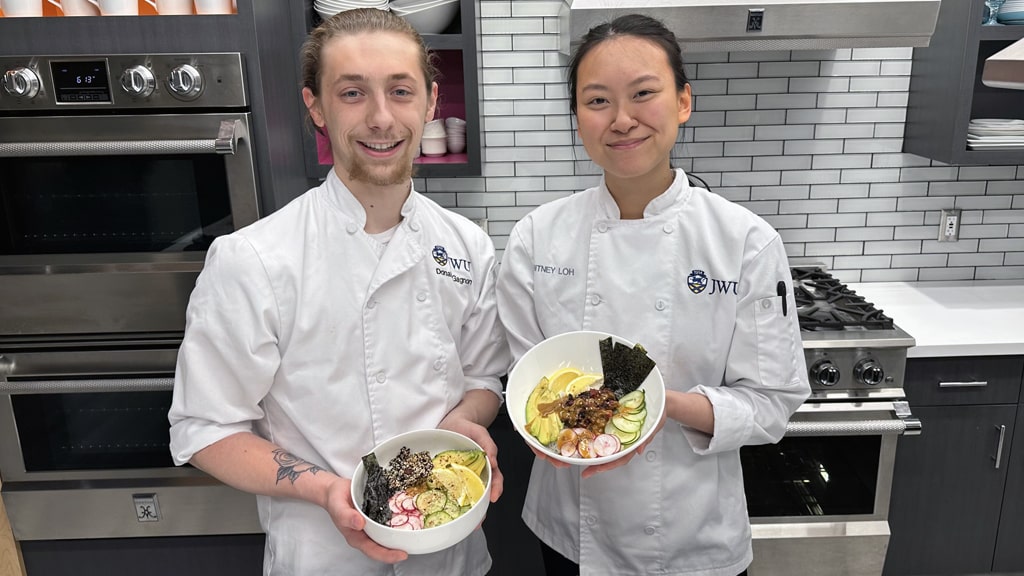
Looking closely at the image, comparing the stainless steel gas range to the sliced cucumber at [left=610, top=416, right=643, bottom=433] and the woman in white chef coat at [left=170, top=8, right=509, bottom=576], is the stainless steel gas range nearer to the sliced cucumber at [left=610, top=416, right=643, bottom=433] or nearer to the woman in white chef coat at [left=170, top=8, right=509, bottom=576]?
the sliced cucumber at [left=610, top=416, right=643, bottom=433]

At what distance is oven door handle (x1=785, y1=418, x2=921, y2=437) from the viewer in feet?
7.59

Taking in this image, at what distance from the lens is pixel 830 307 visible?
252cm

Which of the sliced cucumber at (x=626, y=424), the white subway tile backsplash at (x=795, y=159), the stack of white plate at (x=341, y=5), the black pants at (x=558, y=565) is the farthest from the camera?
the white subway tile backsplash at (x=795, y=159)

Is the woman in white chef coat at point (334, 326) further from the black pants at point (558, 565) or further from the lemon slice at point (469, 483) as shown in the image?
the black pants at point (558, 565)

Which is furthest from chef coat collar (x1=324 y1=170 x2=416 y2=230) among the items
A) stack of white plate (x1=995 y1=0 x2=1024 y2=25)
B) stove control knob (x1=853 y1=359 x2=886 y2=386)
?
stack of white plate (x1=995 y1=0 x2=1024 y2=25)

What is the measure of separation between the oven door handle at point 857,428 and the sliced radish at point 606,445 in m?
1.24

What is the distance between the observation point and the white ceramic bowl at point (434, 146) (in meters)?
2.58

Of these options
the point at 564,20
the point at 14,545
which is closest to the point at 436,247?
the point at 564,20

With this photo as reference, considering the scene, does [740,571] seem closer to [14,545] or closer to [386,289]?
[386,289]

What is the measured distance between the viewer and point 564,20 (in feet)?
7.85

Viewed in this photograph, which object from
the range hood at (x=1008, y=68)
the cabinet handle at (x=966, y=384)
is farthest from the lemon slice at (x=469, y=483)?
the cabinet handle at (x=966, y=384)

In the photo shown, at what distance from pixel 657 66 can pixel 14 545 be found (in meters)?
2.39

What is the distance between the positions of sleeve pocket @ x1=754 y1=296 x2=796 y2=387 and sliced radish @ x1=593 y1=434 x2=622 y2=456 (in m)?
0.36

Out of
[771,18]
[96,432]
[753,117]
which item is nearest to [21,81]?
[96,432]
